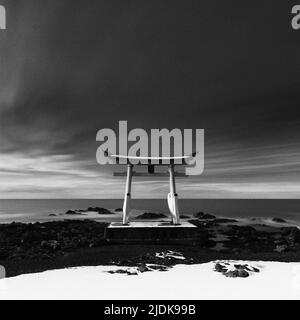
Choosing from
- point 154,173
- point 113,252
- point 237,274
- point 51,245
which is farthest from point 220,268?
point 51,245

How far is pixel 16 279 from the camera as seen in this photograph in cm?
698

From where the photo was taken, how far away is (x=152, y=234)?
1123cm

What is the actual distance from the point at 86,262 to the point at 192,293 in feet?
11.8

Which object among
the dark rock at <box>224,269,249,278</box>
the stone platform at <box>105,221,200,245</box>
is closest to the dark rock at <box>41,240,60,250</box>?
the stone platform at <box>105,221,200,245</box>

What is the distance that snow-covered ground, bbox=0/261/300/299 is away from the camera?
5.81 m

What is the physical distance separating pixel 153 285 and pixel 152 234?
15.3ft

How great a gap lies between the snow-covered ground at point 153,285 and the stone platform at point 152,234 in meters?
3.06

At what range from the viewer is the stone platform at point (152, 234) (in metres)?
11.2

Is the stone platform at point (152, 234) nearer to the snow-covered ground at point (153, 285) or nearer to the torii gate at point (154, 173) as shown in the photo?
the torii gate at point (154, 173)

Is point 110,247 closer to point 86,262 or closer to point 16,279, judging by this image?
point 86,262

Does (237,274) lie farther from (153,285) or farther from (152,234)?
(152,234)

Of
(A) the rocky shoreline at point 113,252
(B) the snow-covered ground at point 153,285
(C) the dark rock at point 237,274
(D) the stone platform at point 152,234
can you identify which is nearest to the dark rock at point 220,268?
(B) the snow-covered ground at point 153,285

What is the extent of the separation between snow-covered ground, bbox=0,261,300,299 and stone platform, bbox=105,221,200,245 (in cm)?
306

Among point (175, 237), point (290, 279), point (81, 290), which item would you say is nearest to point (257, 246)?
point (175, 237)
